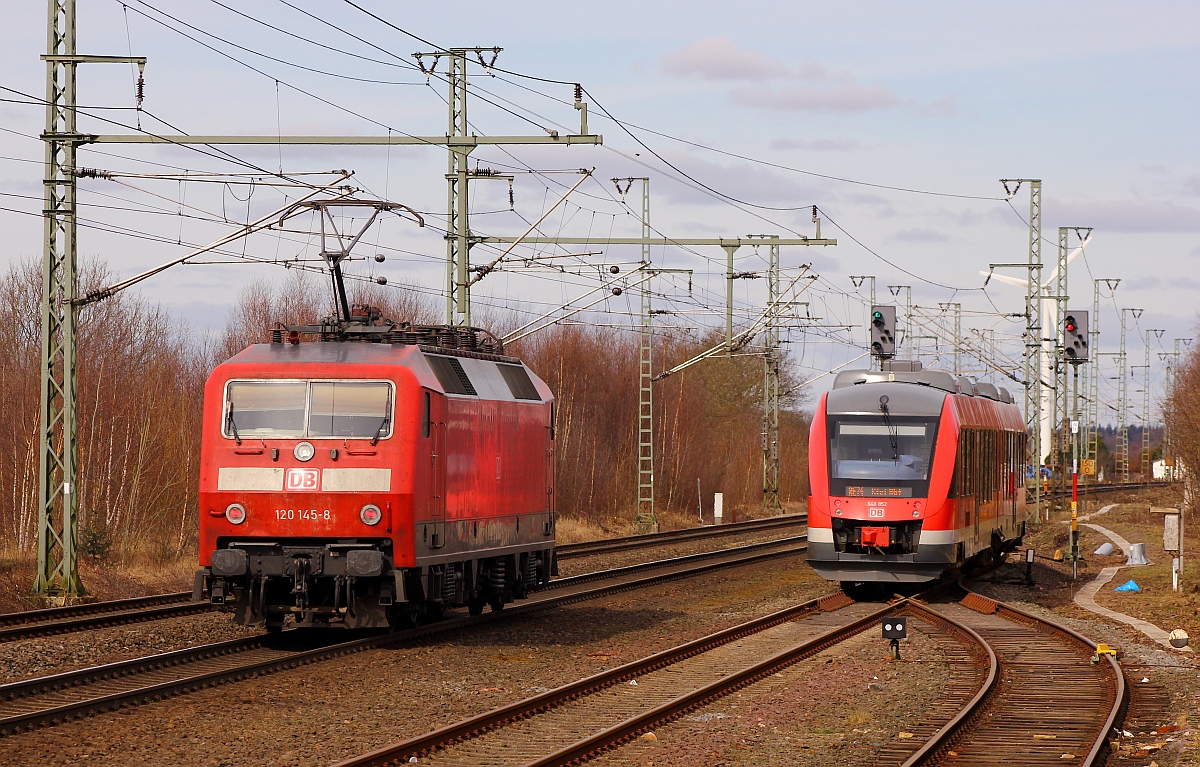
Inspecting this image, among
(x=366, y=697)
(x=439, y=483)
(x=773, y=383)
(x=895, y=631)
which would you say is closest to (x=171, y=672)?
(x=366, y=697)

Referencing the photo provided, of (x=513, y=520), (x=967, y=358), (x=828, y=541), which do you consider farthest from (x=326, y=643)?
(x=967, y=358)

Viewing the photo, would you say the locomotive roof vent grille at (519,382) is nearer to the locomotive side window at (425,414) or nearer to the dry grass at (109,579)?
the locomotive side window at (425,414)

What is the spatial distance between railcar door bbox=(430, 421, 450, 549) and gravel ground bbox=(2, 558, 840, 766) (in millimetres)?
1331

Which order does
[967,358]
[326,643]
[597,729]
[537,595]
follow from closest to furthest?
1. [597,729]
2. [326,643]
3. [537,595]
4. [967,358]

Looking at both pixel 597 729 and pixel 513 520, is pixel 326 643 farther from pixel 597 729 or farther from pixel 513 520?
pixel 597 729

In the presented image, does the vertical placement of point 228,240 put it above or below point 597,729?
above

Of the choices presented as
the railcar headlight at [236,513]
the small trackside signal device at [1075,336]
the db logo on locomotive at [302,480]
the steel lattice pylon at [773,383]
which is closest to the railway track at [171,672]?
the railcar headlight at [236,513]

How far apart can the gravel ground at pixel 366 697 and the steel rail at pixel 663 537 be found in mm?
10370

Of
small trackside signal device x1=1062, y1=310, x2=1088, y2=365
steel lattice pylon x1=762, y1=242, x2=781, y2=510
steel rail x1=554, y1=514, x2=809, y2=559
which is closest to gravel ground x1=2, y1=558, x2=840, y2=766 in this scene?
small trackside signal device x1=1062, y1=310, x2=1088, y2=365

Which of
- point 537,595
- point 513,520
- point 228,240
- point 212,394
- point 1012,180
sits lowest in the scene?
point 537,595

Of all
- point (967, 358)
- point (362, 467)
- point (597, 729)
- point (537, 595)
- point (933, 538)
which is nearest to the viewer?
point (597, 729)

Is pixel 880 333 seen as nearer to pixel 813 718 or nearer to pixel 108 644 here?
pixel 108 644

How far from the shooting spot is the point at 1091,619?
70.2 feet

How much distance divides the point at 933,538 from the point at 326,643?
9.52m
